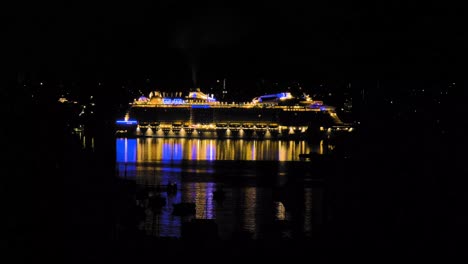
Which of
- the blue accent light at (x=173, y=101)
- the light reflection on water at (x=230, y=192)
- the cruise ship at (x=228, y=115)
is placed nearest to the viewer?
the light reflection on water at (x=230, y=192)

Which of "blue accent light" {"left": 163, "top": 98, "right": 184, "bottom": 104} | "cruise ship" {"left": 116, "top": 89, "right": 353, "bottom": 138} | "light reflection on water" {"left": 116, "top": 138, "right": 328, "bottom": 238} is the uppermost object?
"blue accent light" {"left": 163, "top": 98, "right": 184, "bottom": 104}

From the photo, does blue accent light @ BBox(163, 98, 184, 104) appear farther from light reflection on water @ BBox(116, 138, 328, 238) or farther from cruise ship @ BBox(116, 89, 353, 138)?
light reflection on water @ BBox(116, 138, 328, 238)

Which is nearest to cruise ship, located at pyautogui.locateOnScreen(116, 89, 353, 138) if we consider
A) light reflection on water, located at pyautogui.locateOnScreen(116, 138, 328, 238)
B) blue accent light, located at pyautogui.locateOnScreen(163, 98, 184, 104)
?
blue accent light, located at pyautogui.locateOnScreen(163, 98, 184, 104)

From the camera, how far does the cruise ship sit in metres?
108

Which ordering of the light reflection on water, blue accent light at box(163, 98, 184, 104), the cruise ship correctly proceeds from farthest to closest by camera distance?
blue accent light at box(163, 98, 184, 104) < the cruise ship < the light reflection on water

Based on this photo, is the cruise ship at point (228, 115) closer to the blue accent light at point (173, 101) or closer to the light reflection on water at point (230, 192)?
the blue accent light at point (173, 101)

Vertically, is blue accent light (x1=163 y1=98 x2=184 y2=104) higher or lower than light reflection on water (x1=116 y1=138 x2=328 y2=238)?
higher

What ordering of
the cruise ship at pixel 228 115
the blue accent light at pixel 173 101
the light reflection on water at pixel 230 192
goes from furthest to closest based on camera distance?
the blue accent light at pixel 173 101 < the cruise ship at pixel 228 115 < the light reflection on water at pixel 230 192

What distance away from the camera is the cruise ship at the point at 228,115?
10788 cm

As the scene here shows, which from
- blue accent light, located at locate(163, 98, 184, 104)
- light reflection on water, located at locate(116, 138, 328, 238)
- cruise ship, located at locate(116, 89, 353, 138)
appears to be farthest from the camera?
blue accent light, located at locate(163, 98, 184, 104)

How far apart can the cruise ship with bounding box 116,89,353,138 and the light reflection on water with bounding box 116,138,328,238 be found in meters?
50.9

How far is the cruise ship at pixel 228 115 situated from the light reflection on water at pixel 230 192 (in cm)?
5091

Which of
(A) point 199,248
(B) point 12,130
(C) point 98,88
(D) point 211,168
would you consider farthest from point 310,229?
(D) point 211,168

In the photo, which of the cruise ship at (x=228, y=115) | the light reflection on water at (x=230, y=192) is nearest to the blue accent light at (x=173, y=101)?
the cruise ship at (x=228, y=115)
